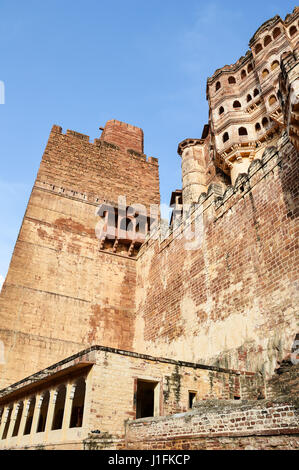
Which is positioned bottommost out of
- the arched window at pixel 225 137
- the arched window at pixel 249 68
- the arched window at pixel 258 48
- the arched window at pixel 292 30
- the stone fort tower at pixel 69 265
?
the stone fort tower at pixel 69 265

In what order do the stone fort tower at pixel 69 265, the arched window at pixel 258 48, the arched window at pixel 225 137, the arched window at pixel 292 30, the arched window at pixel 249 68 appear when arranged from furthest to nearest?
the arched window at pixel 249 68, the arched window at pixel 225 137, the arched window at pixel 258 48, the arched window at pixel 292 30, the stone fort tower at pixel 69 265

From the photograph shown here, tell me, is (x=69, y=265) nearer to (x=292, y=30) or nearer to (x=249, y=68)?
(x=249, y=68)

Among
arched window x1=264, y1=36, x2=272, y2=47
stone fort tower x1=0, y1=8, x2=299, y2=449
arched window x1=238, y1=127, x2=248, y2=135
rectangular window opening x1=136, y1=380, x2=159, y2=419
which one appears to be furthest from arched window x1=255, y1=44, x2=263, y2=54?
rectangular window opening x1=136, y1=380, x2=159, y2=419

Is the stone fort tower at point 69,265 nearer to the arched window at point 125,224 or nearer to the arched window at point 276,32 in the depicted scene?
the arched window at point 125,224

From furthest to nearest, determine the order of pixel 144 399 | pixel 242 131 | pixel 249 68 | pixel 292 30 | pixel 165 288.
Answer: pixel 249 68, pixel 242 131, pixel 292 30, pixel 165 288, pixel 144 399

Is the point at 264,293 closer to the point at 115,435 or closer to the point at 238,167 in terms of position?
the point at 115,435

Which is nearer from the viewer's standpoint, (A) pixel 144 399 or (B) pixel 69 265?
(A) pixel 144 399

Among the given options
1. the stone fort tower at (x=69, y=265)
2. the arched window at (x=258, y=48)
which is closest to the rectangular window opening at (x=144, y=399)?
the stone fort tower at (x=69, y=265)

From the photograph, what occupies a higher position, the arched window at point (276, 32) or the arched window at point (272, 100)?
the arched window at point (276, 32)

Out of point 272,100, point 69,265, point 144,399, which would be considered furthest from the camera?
point 272,100

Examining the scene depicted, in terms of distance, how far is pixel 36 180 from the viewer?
18.7 m

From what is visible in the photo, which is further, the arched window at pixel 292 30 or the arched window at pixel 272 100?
the arched window at pixel 292 30

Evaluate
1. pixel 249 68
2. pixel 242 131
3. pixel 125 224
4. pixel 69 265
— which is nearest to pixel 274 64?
pixel 249 68

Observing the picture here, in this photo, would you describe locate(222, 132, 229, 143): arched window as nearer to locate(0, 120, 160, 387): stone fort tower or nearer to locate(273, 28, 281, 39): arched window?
locate(0, 120, 160, 387): stone fort tower
